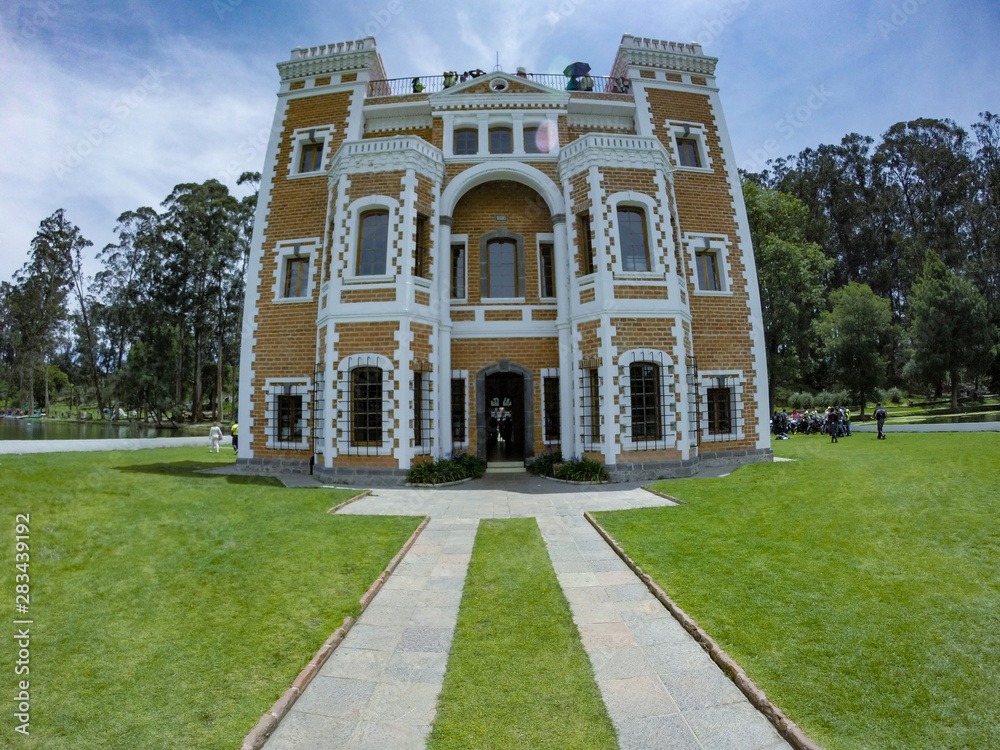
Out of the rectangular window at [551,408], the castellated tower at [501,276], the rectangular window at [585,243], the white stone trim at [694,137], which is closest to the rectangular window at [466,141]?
the castellated tower at [501,276]

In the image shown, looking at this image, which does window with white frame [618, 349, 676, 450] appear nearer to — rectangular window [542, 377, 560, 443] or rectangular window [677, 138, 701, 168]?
rectangular window [542, 377, 560, 443]

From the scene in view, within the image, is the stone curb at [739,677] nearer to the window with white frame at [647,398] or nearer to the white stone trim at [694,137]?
the window with white frame at [647,398]

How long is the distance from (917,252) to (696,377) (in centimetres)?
4784

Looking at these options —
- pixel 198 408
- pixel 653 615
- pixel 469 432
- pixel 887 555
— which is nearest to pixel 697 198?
pixel 469 432

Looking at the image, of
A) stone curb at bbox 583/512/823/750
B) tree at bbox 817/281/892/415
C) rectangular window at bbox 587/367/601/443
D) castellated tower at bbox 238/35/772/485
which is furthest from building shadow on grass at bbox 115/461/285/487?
tree at bbox 817/281/892/415

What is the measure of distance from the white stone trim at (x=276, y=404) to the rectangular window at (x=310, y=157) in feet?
23.8

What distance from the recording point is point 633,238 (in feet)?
45.5

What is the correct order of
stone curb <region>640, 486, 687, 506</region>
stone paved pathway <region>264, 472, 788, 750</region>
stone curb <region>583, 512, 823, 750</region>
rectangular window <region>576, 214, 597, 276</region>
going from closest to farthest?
1. stone curb <region>583, 512, 823, 750</region>
2. stone paved pathway <region>264, 472, 788, 750</region>
3. stone curb <region>640, 486, 687, 506</region>
4. rectangular window <region>576, 214, 597, 276</region>

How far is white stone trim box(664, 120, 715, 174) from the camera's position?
16.2m

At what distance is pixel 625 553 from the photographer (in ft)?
21.3

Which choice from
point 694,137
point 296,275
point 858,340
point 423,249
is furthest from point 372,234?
point 858,340

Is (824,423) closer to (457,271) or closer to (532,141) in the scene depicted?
(532,141)

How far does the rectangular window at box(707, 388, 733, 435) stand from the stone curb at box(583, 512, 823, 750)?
1064cm

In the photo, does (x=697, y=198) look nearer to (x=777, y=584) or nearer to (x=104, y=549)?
(x=777, y=584)
